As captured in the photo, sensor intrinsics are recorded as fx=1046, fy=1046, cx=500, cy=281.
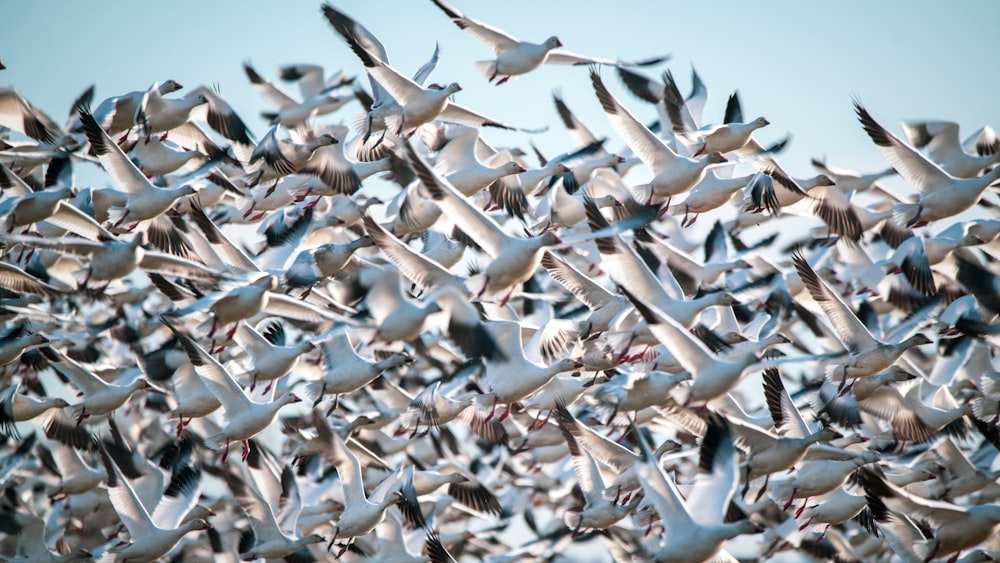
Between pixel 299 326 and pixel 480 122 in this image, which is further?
pixel 299 326

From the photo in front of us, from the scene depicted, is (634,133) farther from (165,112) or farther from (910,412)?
(165,112)

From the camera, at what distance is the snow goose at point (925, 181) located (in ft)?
33.7

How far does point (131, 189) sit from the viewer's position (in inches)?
384

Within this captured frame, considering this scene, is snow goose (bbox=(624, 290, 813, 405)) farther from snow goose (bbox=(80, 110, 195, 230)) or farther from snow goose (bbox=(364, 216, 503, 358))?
snow goose (bbox=(80, 110, 195, 230))

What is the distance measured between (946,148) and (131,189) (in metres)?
8.47

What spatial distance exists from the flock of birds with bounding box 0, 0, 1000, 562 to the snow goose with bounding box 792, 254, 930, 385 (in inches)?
1.2

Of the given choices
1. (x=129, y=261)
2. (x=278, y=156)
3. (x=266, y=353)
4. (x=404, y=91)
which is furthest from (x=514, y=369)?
(x=129, y=261)

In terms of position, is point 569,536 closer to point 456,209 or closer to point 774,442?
point 774,442

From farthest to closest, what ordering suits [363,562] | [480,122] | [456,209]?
1. [480,122]
2. [363,562]
3. [456,209]

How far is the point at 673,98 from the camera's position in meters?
11.0

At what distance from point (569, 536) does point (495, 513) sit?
921mm

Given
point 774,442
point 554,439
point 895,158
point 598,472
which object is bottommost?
point 554,439

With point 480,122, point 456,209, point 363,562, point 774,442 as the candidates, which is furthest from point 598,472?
point 480,122

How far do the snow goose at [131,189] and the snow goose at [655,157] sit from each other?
405cm
